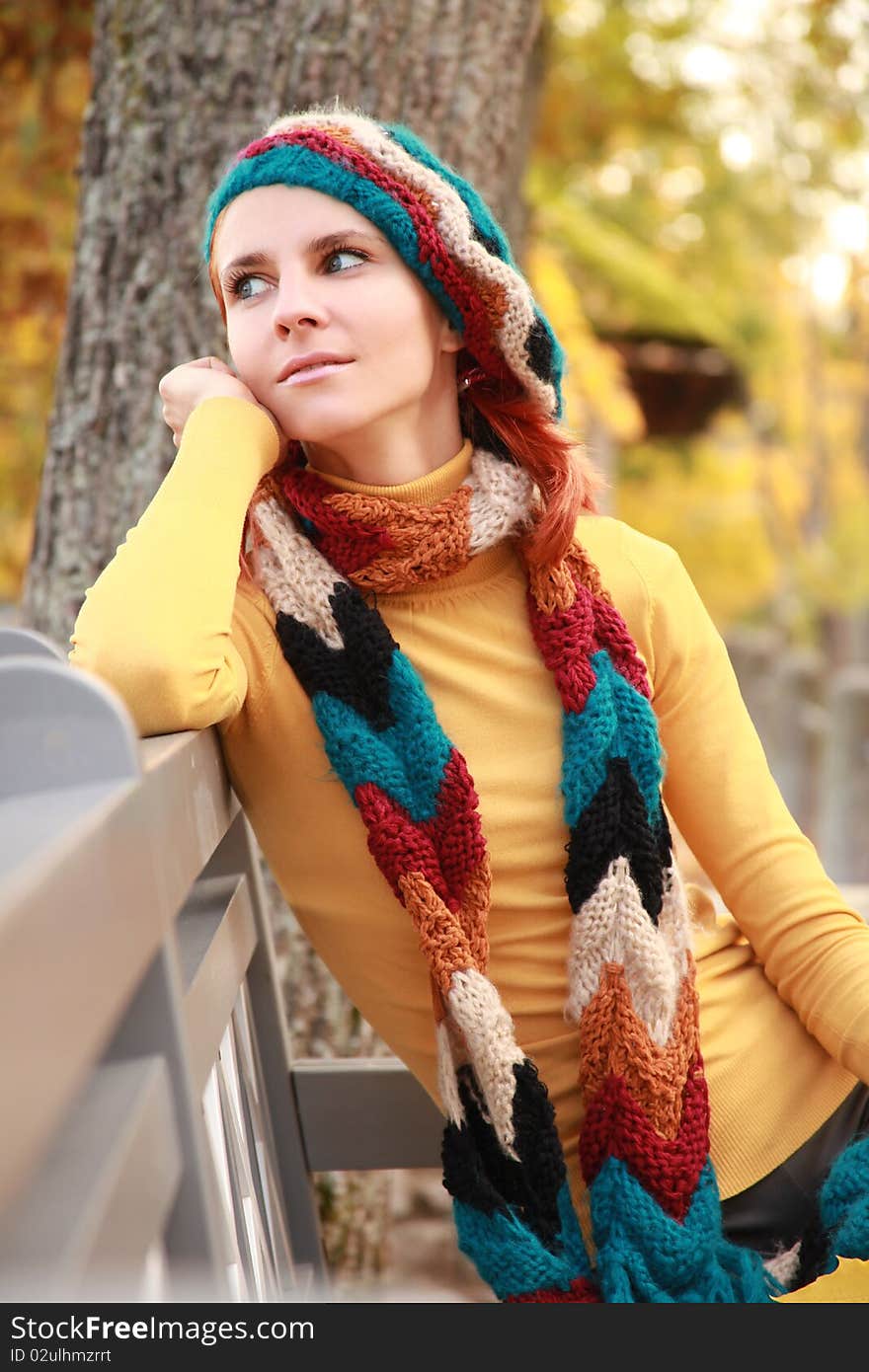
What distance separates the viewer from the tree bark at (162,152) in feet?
8.25

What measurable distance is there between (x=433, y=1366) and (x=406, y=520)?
0.96 meters

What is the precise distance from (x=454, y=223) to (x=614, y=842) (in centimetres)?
80

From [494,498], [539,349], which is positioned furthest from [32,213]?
[494,498]

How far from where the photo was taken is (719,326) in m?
8.90

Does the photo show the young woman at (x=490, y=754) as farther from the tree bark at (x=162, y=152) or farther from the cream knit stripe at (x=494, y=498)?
the tree bark at (x=162, y=152)

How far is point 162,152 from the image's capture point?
2.56 meters

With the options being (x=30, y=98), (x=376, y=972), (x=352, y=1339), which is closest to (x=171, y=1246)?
(x=352, y=1339)

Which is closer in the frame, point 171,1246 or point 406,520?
point 171,1246

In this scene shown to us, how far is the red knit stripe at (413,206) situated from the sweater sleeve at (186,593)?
298mm

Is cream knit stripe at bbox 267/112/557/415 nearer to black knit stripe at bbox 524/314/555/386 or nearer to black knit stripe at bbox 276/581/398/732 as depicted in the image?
black knit stripe at bbox 524/314/555/386

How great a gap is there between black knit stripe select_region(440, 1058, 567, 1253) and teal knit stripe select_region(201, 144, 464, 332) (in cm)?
100

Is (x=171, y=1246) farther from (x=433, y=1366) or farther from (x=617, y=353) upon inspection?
(x=617, y=353)

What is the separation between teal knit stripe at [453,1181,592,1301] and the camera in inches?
64.0

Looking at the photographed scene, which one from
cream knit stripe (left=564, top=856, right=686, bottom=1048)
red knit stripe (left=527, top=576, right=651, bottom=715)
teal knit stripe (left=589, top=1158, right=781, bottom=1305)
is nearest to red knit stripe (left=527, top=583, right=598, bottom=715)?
red knit stripe (left=527, top=576, right=651, bottom=715)
